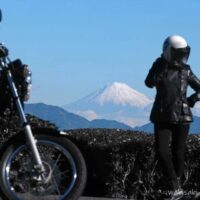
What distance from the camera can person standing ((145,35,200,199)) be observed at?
304 inches

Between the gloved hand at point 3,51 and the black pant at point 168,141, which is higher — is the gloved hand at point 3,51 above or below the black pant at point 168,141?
above

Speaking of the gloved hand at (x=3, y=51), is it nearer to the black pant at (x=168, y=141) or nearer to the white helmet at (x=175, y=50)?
the white helmet at (x=175, y=50)

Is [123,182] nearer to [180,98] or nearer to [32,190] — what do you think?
[180,98]

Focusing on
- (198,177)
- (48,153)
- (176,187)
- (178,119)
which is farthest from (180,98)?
(48,153)

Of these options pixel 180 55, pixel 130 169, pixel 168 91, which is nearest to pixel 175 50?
pixel 180 55

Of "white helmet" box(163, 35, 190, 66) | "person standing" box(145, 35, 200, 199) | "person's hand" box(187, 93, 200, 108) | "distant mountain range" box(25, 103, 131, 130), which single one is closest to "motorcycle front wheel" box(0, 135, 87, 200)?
"distant mountain range" box(25, 103, 131, 130)

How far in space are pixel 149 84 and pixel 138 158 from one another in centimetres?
197

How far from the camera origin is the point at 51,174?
5.64 metres

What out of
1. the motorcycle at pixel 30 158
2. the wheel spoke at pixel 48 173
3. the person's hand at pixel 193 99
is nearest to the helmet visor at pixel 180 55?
the person's hand at pixel 193 99

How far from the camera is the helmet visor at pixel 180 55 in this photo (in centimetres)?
769

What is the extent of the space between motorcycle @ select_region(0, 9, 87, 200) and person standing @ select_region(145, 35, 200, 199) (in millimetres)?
2172

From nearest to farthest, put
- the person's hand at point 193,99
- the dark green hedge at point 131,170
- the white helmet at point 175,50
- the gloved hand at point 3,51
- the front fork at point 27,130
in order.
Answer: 1. the front fork at point 27,130
2. the gloved hand at point 3,51
3. the white helmet at point 175,50
4. the person's hand at point 193,99
5. the dark green hedge at point 131,170

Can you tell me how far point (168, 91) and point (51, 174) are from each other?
7.91ft

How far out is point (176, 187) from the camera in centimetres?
783
